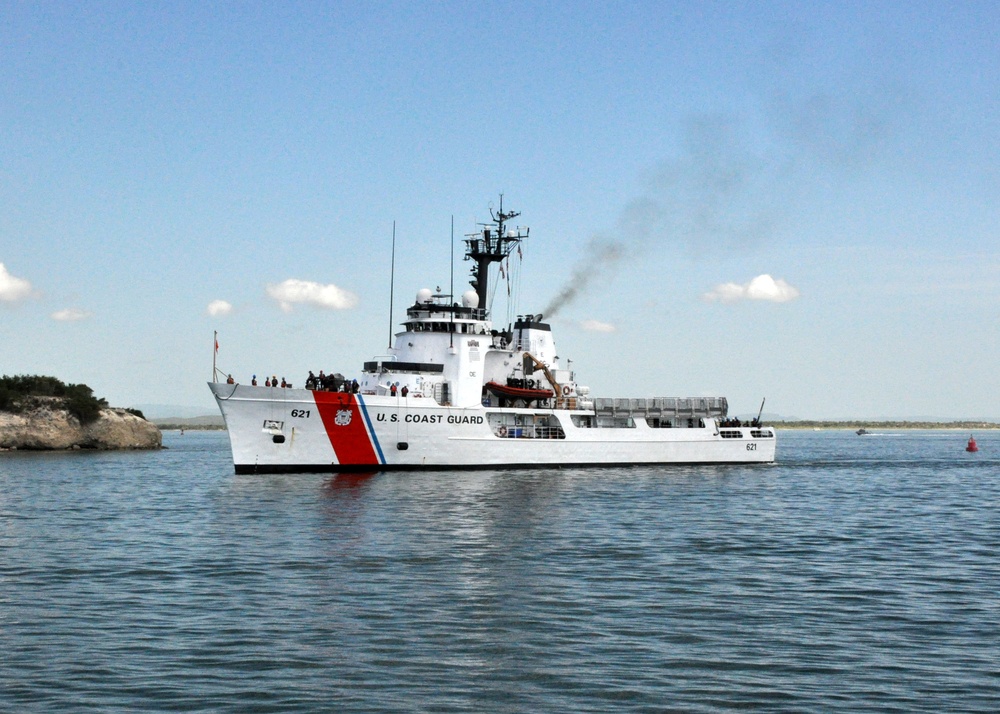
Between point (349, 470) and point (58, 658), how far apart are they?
111 feet

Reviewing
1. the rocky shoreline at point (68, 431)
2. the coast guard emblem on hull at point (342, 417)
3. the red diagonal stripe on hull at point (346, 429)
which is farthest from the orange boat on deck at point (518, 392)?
the rocky shoreline at point (68, 431)

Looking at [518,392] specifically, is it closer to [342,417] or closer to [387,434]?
[387,434]

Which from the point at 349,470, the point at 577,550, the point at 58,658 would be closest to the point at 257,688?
the point at 58,658

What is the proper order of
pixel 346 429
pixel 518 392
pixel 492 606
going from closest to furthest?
pixel 492 606 < pixel 346 429 < pixel 518 392

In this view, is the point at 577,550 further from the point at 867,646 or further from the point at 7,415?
the point at 7,415

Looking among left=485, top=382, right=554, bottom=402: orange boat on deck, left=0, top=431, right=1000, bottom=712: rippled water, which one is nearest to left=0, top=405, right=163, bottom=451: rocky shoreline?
left=485, top=382, right=554, bottom=402: orange boat on deck

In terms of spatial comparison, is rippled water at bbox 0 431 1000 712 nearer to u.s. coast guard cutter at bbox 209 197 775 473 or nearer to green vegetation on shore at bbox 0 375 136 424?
u.s. coast guard cutter at bbox 209 197 775 473

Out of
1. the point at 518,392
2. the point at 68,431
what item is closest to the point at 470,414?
the point at 518,392

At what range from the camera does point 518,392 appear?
52.8 m

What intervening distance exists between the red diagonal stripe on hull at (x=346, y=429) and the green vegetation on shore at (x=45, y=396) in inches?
1856

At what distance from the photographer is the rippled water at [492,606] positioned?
40.4 ft

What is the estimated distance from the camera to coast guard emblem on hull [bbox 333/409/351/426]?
151 feet

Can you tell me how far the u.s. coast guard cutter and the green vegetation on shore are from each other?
43672mm

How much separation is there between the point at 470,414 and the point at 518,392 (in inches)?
167
